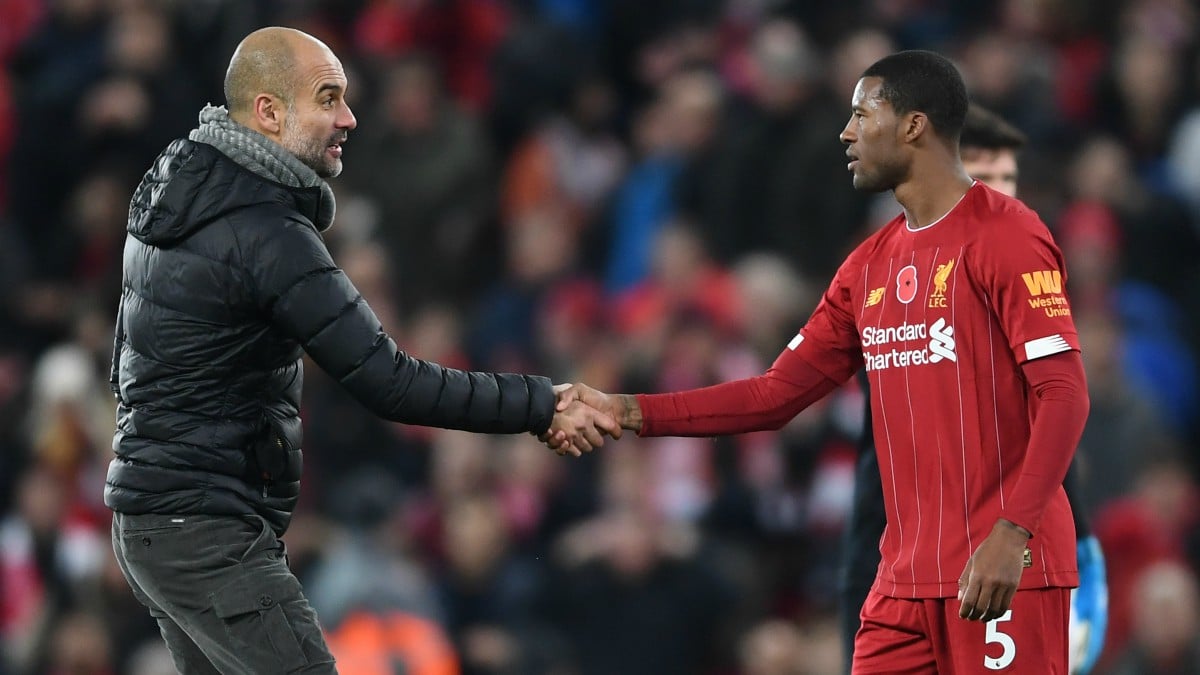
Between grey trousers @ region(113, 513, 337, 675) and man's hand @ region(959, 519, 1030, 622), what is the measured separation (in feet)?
5.21

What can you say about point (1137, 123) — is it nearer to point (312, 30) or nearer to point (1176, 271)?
point (1176, 271)

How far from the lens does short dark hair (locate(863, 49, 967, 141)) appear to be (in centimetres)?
485

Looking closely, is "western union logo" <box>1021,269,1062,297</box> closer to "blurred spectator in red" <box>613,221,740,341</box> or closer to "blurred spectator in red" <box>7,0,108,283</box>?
"blurred spectator in red" <box>613,221,740,341</box>

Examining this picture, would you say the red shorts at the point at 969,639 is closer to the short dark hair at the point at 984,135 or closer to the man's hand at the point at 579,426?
the man's hand at the point at 579,426

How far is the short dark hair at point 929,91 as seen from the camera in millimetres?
4848

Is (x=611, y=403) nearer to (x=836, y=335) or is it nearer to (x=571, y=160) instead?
(x=836, y=335)

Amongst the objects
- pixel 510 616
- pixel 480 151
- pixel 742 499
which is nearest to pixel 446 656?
pixel 510 616

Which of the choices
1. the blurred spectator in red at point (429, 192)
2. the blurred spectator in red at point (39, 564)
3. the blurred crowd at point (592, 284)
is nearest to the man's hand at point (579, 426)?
the blurred crowd at point (592, 284)

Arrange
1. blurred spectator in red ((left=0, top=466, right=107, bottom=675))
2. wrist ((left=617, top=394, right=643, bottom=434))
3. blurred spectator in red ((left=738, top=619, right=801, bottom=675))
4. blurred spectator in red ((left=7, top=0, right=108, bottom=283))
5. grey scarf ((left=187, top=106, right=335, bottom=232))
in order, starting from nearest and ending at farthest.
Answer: grey scarf ((left=187, top=106, right=335, bottom=232))
wrist ((left=617, top=394, right=643, bottom=434))
blurred spectator in red ((left=738, top=619, right=801, bottom=675))
blurred spectator in red ((left=0, top=466, right=107, bottom=675))
blurred spectator in red ((left=7, top=0, right=108, bottom=283))

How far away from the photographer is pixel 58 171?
1152 centimetres

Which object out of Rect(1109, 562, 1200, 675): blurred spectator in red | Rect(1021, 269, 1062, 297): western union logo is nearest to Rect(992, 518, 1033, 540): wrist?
Rect(1021, 269, 1062, 297): western union logo

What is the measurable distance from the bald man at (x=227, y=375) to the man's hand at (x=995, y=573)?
4.94ft

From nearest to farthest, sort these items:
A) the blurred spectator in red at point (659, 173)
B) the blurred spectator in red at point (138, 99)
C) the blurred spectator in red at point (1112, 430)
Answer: the blurred spectator in red at point (1112, 430), the blurred spectator in red at point (659, 173), the blurred spectator in red at point (138, 99)

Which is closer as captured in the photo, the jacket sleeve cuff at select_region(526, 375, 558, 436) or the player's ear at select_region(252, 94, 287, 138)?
the player's ear at select_region(252, 94, 287, 138)
